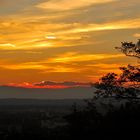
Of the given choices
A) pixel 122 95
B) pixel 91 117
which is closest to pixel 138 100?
pixel 122 95

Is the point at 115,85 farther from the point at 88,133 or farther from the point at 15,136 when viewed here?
the point at 15,136

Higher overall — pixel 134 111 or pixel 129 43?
pixel 129 43

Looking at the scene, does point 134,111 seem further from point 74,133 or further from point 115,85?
point 74,133

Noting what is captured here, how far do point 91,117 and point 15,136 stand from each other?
9428mm

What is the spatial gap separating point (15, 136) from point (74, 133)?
353 inches

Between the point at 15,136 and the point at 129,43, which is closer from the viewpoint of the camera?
the point at 129,43

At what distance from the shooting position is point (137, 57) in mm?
30031

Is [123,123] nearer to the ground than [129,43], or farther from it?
nearer to the ground

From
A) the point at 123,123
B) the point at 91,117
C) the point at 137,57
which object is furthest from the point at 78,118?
the point at 137,57

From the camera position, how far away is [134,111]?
31.7 meters

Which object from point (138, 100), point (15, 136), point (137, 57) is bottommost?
point (15, 136)

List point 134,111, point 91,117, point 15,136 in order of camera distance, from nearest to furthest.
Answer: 1. point 134,111
2. point 91,117
3. point 15,136

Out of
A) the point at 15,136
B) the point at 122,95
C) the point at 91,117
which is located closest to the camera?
the point at 122,95

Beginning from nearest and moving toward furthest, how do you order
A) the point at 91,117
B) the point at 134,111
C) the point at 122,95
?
1. the point at 122,95
2. the point at 134,111
3. the point at 91,117
